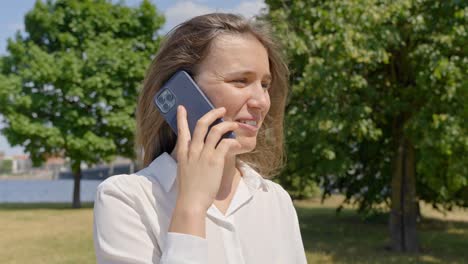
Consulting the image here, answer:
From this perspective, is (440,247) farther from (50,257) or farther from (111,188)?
(111,188)

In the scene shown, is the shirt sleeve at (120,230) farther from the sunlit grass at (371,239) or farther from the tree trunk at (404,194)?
the tree trunk at (404,194)

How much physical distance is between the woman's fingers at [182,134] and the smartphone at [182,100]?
4cm

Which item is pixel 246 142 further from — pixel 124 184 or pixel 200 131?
pixel 124 184

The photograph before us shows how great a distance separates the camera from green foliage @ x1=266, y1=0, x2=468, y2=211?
12.7 meters

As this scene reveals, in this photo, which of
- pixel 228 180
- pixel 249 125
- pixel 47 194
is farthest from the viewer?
pixel 47 194

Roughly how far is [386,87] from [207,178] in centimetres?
1457

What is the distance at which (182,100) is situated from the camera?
1.77 metres

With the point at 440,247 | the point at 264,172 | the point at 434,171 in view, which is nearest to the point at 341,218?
the point at 440,247

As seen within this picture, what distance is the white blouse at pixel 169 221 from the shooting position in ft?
5.24

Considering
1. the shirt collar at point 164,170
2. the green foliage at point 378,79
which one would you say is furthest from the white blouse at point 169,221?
the green foliage at point 378,79

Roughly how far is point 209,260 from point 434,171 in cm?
1251

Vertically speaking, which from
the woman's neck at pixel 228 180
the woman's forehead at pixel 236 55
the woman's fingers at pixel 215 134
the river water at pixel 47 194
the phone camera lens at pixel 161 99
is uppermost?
the woman's forehead at pixel 236 55

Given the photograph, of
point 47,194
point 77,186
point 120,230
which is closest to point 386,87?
point 120,230

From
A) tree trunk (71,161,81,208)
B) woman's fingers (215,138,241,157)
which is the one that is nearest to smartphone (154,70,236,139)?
woman's fingers (215,138,241,157)
